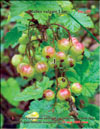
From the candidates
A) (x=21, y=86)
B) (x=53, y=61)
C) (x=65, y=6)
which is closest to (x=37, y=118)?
(x=53, y=61)

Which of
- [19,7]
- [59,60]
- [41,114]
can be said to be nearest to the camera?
[19,7]

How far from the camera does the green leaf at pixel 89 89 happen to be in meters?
0.82

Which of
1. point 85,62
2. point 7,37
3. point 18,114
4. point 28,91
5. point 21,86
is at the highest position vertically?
point 7,37

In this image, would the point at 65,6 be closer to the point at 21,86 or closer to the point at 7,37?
the point at 7,37

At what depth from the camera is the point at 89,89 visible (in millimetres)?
828

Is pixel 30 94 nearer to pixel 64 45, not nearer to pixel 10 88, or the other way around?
pixel 64 45

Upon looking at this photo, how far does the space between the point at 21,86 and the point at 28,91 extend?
1234 millimetres

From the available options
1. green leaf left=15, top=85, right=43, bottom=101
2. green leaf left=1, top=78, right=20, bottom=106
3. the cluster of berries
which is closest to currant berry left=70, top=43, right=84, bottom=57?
the cluster of berries

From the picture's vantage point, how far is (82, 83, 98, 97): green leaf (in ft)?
2.69

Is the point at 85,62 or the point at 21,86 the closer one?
the point at 85,62

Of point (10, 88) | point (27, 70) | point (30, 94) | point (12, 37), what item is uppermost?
point (12, 37)

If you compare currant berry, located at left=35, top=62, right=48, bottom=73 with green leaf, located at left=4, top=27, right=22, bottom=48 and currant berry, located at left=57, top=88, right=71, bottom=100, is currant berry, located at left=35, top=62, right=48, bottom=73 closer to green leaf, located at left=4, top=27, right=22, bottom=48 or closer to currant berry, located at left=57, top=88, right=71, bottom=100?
currant berry, located at left=57, top=88, right=71, bottom=100

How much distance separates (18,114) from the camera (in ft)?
5.98

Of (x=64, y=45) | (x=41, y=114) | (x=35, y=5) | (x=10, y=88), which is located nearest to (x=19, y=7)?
(x=35, y=5)
